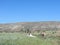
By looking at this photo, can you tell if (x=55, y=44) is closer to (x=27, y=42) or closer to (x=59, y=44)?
(x=59, y=44)

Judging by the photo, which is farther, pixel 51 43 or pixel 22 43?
pixel 51 43

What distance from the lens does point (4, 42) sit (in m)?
26.6

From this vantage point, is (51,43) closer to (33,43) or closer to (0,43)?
(33,43)

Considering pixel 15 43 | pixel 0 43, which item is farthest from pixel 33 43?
pixel 0 43

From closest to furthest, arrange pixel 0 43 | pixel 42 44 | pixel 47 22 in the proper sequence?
pixel 0 43 < pixel 42 44 < pixel 47 22

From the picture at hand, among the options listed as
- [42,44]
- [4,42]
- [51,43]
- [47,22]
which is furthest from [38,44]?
[47,22]

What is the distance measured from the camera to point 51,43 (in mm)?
28969

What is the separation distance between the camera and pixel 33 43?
1072 inches

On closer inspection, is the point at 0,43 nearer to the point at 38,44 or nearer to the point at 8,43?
the point at 8,43

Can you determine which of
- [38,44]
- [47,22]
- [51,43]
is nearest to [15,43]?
[38,44]

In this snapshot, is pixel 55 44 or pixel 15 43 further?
pixel 55 44

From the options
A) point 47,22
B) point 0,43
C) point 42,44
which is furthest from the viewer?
point 47,22

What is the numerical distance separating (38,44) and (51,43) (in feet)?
8.18

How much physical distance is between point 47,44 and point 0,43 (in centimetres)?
625
